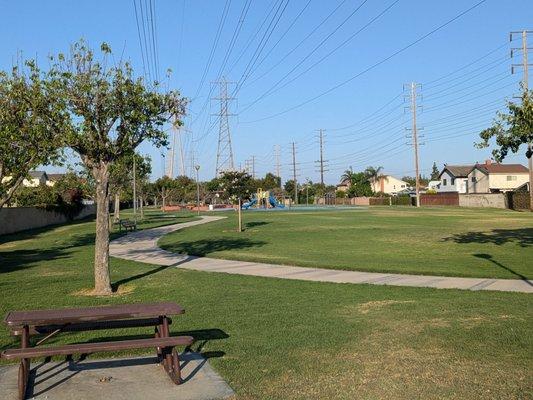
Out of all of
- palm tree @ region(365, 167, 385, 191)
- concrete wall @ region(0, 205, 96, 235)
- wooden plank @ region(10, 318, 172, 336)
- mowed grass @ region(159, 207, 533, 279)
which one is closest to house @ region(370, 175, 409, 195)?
palm tree @ region(365, 167, 385, 191)

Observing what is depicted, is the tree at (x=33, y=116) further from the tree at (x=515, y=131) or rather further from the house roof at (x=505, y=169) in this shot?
the house roof at (x=505, y=169)

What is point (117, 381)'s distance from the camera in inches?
240

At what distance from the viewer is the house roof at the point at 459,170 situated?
102m

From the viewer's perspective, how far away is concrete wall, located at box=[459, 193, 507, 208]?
71.2 m

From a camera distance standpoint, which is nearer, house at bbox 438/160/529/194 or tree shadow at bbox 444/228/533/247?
tree shadow at bbox 444/228/533/247

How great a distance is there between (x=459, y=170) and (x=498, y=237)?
82.1m

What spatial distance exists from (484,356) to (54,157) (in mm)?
13443

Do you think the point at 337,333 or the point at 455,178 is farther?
the point at 455,178

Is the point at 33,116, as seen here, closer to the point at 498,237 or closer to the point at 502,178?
the point at 498,237

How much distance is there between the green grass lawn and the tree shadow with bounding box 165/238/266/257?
6.92 meters

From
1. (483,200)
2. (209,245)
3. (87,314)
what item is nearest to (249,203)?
(483,200)

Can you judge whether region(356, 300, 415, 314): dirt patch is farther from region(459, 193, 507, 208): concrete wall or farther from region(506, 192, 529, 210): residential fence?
region(459, 193, 507, 208): concrete wall

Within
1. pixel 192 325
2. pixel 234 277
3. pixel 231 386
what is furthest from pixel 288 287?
pixel 231 386

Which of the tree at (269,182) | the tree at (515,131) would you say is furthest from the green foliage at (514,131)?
the tree at (269,182)
